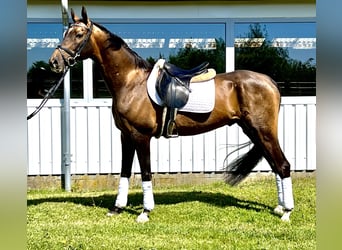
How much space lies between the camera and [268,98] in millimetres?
4000

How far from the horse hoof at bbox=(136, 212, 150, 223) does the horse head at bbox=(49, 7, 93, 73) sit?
150 cm

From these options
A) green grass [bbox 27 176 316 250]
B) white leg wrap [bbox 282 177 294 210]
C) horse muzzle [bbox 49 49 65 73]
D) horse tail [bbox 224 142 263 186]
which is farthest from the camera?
horse tail [bbox 224 142 263 186]

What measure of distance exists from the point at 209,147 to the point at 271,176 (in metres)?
0.98

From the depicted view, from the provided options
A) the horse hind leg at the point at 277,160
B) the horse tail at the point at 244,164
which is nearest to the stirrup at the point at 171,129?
the horse hind leg at the point at 277,160

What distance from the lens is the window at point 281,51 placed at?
5.73m

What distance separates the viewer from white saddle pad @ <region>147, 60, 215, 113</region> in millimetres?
3814

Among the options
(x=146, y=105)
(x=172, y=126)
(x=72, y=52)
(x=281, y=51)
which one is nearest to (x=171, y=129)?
(x=172, y=126)

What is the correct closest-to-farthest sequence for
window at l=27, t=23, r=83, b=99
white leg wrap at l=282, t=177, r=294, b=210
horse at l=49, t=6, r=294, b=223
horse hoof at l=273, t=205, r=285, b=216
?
horse at l=49, t=6, r=294, b=223 → white leg wrap at l=282, t=177, r=294, b=210 → horse hoof at l=273, t=205, r=285, b=216 → window at l=27, t=23, r=83, b=99

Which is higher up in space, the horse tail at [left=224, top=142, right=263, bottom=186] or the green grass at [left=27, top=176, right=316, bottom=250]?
the horse tail at [left=224, top=142, right=263, bottom=186]

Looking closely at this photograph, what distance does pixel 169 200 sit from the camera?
4789mm

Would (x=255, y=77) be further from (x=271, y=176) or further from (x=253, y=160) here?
(x=271, y=176)

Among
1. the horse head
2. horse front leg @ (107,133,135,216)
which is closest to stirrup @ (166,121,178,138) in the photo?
horse front leg @ (107,133,135,216)

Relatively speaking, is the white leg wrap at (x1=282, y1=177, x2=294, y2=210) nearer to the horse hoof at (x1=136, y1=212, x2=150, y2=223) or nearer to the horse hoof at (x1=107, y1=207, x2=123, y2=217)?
the horse hoof at (x1=136, y1=212, x2=150, y2=223)

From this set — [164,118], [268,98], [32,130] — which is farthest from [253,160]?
[32,130]
